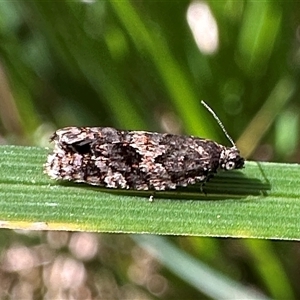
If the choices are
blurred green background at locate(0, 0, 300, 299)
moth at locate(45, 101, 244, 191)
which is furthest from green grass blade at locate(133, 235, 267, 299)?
moth at locate(45, 101, 244, 191)

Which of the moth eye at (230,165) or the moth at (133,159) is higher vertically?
the moth eye at (230,165)

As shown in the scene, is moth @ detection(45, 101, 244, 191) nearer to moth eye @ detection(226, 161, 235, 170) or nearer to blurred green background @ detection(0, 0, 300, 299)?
moth eye @ detection(226, 161, 235, 170)

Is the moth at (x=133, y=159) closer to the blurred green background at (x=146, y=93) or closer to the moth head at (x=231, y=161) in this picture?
the moth head at (x=231, y=161)

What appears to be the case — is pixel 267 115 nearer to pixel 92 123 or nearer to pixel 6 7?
pixel 92 123

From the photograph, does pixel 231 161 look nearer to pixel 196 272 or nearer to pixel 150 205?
pixel 150 205

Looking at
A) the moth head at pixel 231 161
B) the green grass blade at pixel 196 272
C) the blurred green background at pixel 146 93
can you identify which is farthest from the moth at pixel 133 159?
the green grass blade at pixel 196 272

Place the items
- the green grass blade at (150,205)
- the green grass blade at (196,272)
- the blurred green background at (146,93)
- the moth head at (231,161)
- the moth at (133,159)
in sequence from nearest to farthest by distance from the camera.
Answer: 1. the green grass blade at (150,205)
2. the moth at (133,159)
3. the moth head at (231,161)
4. the green grass blade at (196,272)
5. the blurred green background at (146,93)

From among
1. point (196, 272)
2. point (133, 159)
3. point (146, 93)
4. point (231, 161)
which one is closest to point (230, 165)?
point (231, 161)
